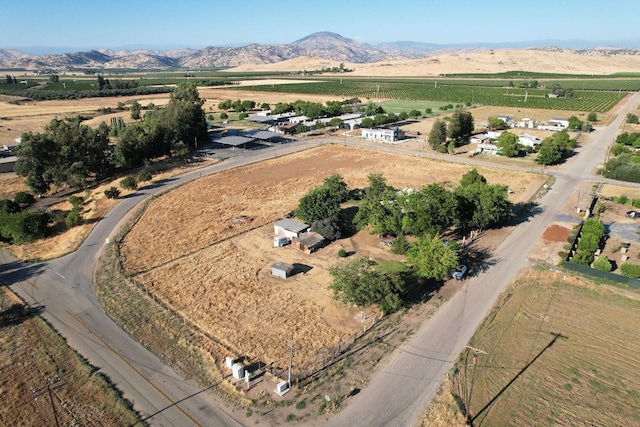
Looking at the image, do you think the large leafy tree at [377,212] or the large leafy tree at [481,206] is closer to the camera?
the large leafy tree at [377,212]

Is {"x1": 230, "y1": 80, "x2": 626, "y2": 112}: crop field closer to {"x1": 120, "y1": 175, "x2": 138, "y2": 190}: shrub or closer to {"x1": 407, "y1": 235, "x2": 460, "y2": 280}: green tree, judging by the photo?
{"x1": 407, "y1": 235, "x2": 460, "y2": 280}: green tree

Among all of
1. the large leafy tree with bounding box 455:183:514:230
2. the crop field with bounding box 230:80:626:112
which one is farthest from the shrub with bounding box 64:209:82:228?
the crop field with bounding box 230:80:626:112

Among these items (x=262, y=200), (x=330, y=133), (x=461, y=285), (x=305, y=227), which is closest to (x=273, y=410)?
(x=461, y=285)

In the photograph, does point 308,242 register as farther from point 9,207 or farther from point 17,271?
point 9,207

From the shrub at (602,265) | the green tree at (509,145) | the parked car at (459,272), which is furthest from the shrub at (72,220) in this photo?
the green tree at (509,145)

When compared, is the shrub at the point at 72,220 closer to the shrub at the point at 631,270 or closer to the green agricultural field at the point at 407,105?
the shrub at the point at 631,270

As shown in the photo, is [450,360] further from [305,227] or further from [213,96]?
[213,96]
